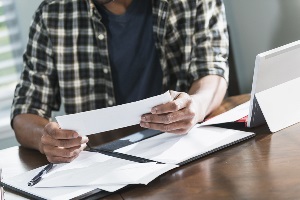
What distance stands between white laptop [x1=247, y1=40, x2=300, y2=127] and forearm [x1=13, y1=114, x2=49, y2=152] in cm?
60

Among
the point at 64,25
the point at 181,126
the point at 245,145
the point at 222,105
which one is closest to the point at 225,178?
the point at 245,145

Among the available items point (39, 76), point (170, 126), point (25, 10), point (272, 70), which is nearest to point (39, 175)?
point (170, 126)

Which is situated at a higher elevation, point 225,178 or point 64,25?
point 64,25

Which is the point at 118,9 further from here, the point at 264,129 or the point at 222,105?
the point at 264,129

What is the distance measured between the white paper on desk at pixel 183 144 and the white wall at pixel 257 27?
1.34 m

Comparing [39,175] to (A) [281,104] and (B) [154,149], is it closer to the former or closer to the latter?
(B) [154,149]

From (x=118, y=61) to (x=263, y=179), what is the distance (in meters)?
1.05

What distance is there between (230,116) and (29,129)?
24.2 inches

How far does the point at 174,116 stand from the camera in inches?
58.8

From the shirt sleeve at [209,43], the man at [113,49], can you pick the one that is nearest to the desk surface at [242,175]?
the shirt sleeve at [209,43]

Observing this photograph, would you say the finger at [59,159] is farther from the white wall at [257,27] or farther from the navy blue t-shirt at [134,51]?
the white wall at [257,27]

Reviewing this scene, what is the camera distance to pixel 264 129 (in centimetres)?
151

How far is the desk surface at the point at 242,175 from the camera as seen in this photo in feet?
3.69

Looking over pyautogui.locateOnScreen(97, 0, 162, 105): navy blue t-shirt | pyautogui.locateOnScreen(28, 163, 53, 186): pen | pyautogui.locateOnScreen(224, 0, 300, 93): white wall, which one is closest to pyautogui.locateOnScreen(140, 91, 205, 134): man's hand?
pyautogui.locateOnScreen(28, 163, 53, 186): pen
